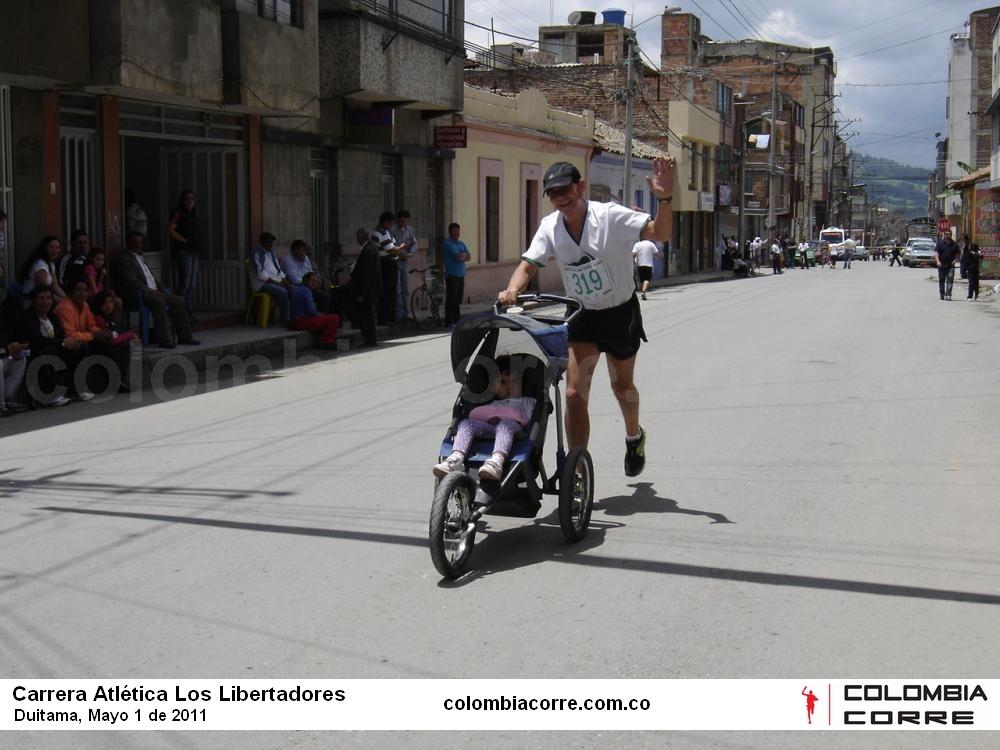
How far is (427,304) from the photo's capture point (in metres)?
22.2

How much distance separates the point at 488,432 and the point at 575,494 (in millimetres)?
586

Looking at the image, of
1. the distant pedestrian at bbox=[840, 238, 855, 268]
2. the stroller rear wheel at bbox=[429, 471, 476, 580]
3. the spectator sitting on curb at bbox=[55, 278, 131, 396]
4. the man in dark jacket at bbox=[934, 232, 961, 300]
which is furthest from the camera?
the distant pedestrian at bbox=[840, 238, 855, 268]

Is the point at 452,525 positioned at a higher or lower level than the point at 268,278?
lower

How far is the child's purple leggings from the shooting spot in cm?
650

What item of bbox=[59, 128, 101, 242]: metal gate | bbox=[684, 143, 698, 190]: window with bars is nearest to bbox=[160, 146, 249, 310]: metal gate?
bbox=[59, 128, 101, 242]: metal gate

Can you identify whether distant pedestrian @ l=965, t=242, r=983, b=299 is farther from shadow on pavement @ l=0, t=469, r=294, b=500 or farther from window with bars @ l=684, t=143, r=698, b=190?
shadow on pavement @ l=0, t=469, r=294, b=500

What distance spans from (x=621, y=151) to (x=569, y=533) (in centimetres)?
3723

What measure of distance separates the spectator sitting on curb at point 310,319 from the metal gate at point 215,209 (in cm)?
140

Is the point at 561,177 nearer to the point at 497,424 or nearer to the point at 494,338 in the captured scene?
the point at 494,338

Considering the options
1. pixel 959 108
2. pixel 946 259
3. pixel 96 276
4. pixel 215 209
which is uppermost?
pixel 959 108

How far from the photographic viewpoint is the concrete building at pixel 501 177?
94.9 feet

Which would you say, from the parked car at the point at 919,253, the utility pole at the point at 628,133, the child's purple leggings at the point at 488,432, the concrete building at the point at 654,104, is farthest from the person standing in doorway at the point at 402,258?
the parked car at the point at 919,253

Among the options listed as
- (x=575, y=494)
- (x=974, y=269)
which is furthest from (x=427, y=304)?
(x=974, y=269)

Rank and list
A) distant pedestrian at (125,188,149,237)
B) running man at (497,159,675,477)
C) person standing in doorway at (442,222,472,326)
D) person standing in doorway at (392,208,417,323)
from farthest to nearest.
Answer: person standing in doorway at (442,222,472,326), person standing in doorway at (392,208,417,323), distant pedestrian at (125,188,149,237), running man at (497,159,675,477)
